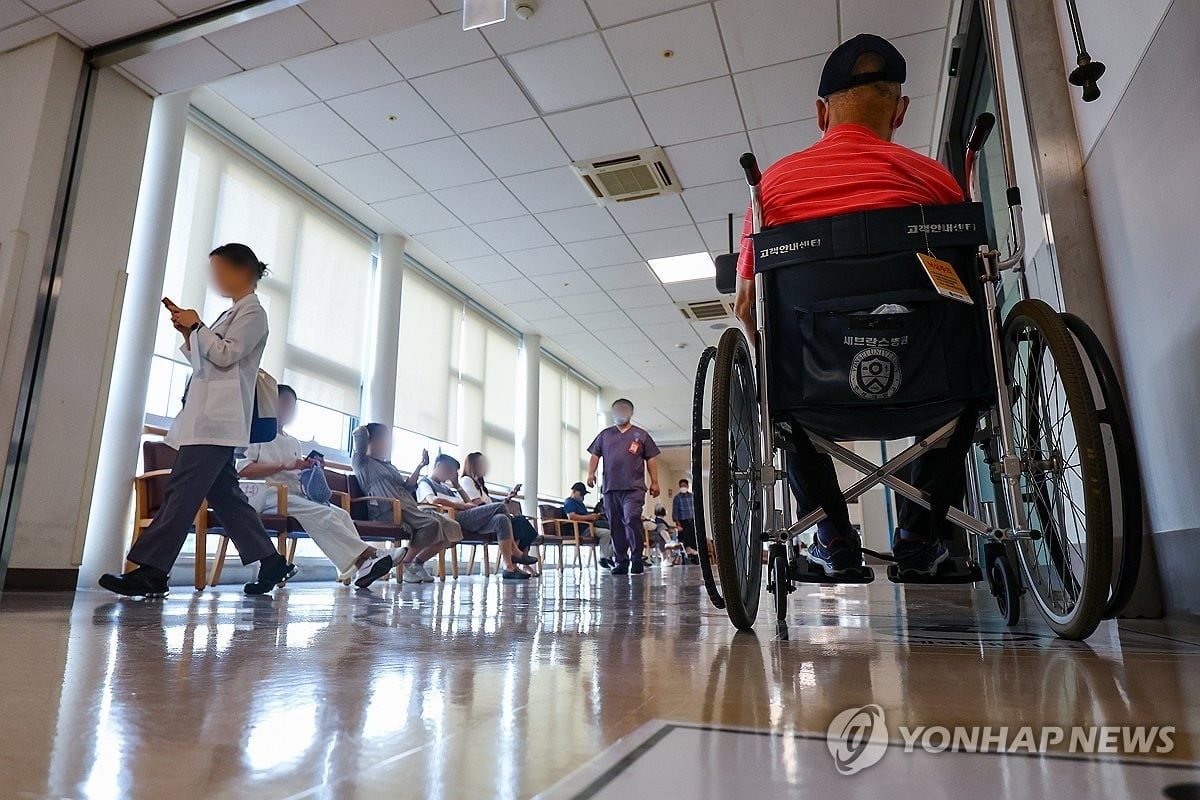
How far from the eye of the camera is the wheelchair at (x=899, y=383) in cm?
133

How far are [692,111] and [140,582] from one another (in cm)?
401

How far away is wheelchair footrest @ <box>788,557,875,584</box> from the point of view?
1427mm

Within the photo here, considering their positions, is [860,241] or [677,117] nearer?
[860,241]

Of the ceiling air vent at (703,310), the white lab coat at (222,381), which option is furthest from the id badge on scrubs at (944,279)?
the ceiling air vent at (703,310)

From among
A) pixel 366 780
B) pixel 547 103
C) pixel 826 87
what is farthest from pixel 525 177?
pixel 366 780

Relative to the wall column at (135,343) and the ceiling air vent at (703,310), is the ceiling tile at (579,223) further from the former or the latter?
the wall column at (135,343)

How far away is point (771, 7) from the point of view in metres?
3.82

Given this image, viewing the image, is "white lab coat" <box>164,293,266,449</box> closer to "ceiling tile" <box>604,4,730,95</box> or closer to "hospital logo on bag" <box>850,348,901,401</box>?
"hospital logo on bag" <box>850,348,901,401</box>

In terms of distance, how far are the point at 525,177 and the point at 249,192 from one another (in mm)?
2061

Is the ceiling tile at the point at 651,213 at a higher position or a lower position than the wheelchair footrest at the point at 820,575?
higher

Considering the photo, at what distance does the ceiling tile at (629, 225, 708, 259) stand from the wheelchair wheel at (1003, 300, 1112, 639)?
5183 mm

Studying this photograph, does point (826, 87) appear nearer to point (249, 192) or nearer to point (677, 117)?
point (677, 117)

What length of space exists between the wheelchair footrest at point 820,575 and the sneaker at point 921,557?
0.29 ft

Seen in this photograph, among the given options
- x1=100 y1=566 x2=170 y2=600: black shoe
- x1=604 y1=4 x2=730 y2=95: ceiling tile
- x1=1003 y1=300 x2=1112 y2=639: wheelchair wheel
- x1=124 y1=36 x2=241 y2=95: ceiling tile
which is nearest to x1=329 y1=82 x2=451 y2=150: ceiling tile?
x1=124 y1=36 x2=241 y2=95: ceiling tile
